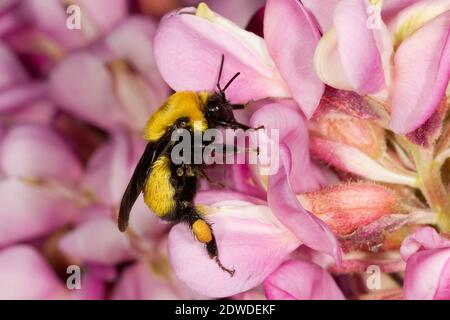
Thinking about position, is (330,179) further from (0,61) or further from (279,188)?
(0,61)

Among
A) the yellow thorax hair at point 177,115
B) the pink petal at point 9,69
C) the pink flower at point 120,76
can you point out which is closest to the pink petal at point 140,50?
the pink flower at point 120,76

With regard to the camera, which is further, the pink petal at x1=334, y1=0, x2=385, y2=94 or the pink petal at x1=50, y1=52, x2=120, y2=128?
the pink petal at x1=50, y1=52, x2=120, y2=128

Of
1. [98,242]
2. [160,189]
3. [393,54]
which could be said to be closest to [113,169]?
A: [98,242]

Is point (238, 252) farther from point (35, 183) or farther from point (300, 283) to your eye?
point (35, 183)

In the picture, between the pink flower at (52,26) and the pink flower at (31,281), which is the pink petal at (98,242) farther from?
the pink flower at (52,26)

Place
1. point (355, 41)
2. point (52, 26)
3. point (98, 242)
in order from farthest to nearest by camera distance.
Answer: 1. point (52, 26)
2. point (98, 242)
3. point (355, 41)

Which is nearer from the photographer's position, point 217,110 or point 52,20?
point 217,110

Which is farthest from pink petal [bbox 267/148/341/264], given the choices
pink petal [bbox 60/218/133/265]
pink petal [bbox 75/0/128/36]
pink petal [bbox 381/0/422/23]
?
pink petal [bbox 75/0/128/36]

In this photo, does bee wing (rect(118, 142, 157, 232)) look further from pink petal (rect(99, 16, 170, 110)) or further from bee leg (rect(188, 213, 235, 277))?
pink petal (rect(99, 16, 170, 110))
